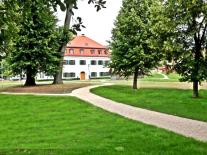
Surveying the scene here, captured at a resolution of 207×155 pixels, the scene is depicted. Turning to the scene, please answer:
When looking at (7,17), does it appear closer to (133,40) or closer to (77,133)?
(77,133)

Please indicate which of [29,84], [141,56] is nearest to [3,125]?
[141,56]

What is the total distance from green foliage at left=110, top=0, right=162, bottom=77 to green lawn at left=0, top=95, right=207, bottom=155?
39.2 ft

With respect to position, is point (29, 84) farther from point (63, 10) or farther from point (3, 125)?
point (63, 10)

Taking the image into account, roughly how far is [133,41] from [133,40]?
0.48 feet

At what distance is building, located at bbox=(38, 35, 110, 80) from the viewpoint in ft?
323

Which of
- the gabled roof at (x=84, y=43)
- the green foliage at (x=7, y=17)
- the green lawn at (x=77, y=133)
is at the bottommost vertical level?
the green lawn at (x=77, y=133)

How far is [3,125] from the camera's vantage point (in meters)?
19.2

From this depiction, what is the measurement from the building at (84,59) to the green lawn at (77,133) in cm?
7106

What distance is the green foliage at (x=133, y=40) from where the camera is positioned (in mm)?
37844

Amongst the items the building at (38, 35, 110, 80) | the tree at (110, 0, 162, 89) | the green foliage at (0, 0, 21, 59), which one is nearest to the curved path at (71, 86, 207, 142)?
the green foliage at (0, 0, 21, 59)

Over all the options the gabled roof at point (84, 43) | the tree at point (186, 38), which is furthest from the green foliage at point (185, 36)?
the gabled roof at point (84, 43)

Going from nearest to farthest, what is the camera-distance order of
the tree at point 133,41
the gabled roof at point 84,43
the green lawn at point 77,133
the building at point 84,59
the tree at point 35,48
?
1. the green lawn at point 77,133
2. the tree at point 133,41
3. the tree at point 35,48
4. the building at point 84,59
5. the gabled roof at point 84,43

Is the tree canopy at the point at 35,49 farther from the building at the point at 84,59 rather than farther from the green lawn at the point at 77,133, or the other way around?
the building at the point at 84,59

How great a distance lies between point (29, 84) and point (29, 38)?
19.8 ft
